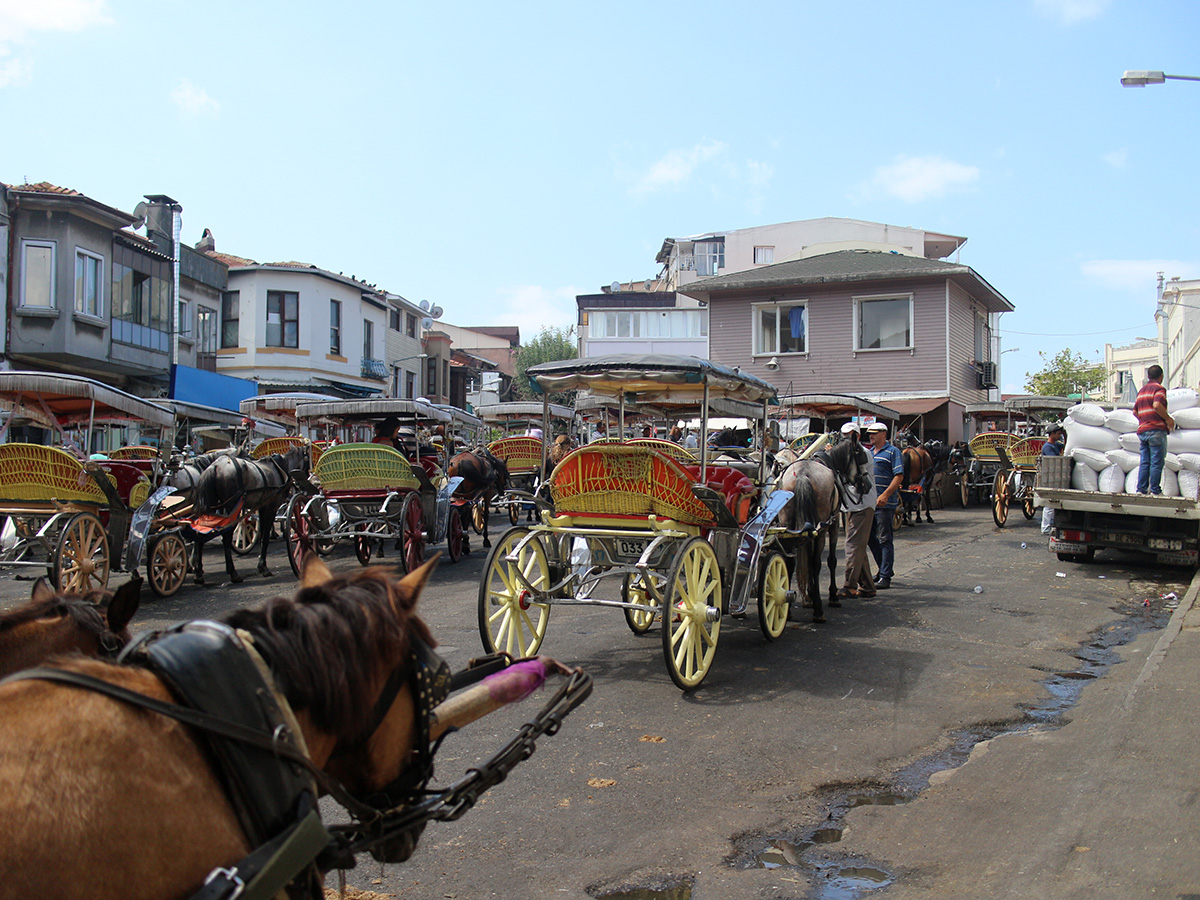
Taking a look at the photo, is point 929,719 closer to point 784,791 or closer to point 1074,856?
point 784,791

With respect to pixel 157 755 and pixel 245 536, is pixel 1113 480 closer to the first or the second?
pixel 245 536

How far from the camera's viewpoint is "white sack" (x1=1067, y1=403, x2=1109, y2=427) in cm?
1231

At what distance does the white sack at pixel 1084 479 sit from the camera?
12.1 meters

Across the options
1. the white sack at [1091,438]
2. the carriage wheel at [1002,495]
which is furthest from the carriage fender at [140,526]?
the carriage wheel at [1002,495]

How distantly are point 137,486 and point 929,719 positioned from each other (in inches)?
341

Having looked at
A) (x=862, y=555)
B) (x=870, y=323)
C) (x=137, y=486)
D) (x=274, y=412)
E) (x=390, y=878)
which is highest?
(x=870, y=323)

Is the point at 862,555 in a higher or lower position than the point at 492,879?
higher

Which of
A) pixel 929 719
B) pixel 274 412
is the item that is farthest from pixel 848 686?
pixel 274 412

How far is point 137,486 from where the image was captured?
33.3 ft

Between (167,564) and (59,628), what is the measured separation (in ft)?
27.8

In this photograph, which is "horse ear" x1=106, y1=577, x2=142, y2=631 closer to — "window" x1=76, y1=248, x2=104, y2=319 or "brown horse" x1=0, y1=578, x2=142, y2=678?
"brown horse" x1=0, y1=578, x2=142, y2=678

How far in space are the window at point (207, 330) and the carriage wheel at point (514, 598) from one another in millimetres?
29340

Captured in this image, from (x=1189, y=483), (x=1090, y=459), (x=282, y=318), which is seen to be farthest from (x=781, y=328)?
(x=282, y=318)

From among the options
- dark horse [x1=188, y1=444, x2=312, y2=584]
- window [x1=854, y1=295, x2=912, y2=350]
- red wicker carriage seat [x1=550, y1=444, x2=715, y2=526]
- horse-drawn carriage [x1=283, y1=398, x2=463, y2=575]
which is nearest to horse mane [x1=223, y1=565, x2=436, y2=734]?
red wicker carriage seat [x1=550, y1=444, x2=715, y2=526]
